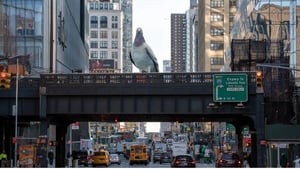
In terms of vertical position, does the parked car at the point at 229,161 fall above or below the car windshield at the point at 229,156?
below

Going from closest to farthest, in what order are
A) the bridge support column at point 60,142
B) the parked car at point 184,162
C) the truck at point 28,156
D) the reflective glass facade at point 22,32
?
the parked car at point 184,162
the truck at point 28,156
the bridge support column at point 60,142
the reflective glass facade at point 22,32

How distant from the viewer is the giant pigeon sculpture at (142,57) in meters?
69.2

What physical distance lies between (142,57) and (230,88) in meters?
21.7

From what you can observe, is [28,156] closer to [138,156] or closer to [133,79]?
[133,79]

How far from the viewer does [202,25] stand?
17238 cm

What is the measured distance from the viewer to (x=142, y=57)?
229 feet

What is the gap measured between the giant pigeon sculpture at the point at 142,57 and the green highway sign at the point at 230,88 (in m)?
19.9

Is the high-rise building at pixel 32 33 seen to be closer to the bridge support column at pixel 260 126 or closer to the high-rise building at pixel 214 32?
the bridge support column at pixel 260 126

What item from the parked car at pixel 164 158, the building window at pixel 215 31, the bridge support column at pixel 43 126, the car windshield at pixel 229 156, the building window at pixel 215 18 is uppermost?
the building window at pixel 215 18

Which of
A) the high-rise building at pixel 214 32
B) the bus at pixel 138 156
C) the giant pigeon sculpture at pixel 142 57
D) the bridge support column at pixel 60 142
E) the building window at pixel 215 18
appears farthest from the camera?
the building window at pixel 215 18

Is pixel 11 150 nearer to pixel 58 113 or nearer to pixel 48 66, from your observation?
pixel 48 66

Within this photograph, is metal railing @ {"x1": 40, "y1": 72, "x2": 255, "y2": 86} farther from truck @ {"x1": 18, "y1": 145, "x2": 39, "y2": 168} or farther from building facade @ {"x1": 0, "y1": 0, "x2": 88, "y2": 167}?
building facade @ {"x1": 0, "y1": 0, "x2": 88, "y2": 167}

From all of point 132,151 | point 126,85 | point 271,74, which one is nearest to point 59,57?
point 132,151

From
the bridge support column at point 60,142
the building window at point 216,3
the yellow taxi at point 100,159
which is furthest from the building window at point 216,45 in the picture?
the bridge support column at point 60,142
